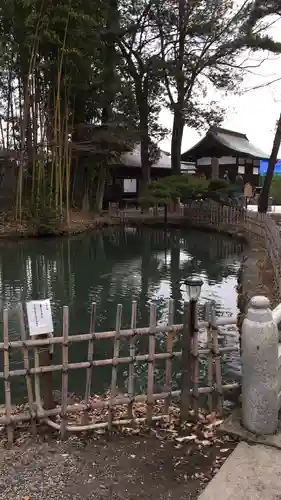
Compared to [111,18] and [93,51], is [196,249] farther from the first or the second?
[111,18]

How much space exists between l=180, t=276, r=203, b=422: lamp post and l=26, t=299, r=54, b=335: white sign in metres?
0.87

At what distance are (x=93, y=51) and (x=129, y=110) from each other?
3.94 m

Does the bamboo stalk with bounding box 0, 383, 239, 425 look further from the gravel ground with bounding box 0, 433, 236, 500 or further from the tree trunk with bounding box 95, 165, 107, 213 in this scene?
the tree trunk with bounding box 95, 165, 107, 213

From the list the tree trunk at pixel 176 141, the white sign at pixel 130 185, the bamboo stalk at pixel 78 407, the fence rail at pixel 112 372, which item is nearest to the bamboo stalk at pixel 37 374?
the fence rail at pixel 112 372

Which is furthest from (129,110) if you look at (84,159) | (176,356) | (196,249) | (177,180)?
(176,356)

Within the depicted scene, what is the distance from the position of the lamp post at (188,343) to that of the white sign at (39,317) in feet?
2.87

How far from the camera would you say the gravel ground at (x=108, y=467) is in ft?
7.13

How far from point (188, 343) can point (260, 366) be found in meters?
0.52

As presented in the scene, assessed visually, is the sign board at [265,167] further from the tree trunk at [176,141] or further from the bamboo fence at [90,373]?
the bamboo fence at [90,373]

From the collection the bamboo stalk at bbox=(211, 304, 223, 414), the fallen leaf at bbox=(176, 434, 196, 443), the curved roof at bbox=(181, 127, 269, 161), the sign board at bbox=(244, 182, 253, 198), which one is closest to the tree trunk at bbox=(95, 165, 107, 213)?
the curved roof at bbox=(181, 127, 269, 161)

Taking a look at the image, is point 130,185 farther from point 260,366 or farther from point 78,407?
point 260,366

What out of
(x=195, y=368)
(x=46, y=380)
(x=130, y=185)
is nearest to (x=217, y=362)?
(x=195, y=368)

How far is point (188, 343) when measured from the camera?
112 inches

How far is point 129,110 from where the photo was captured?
62.2ft
